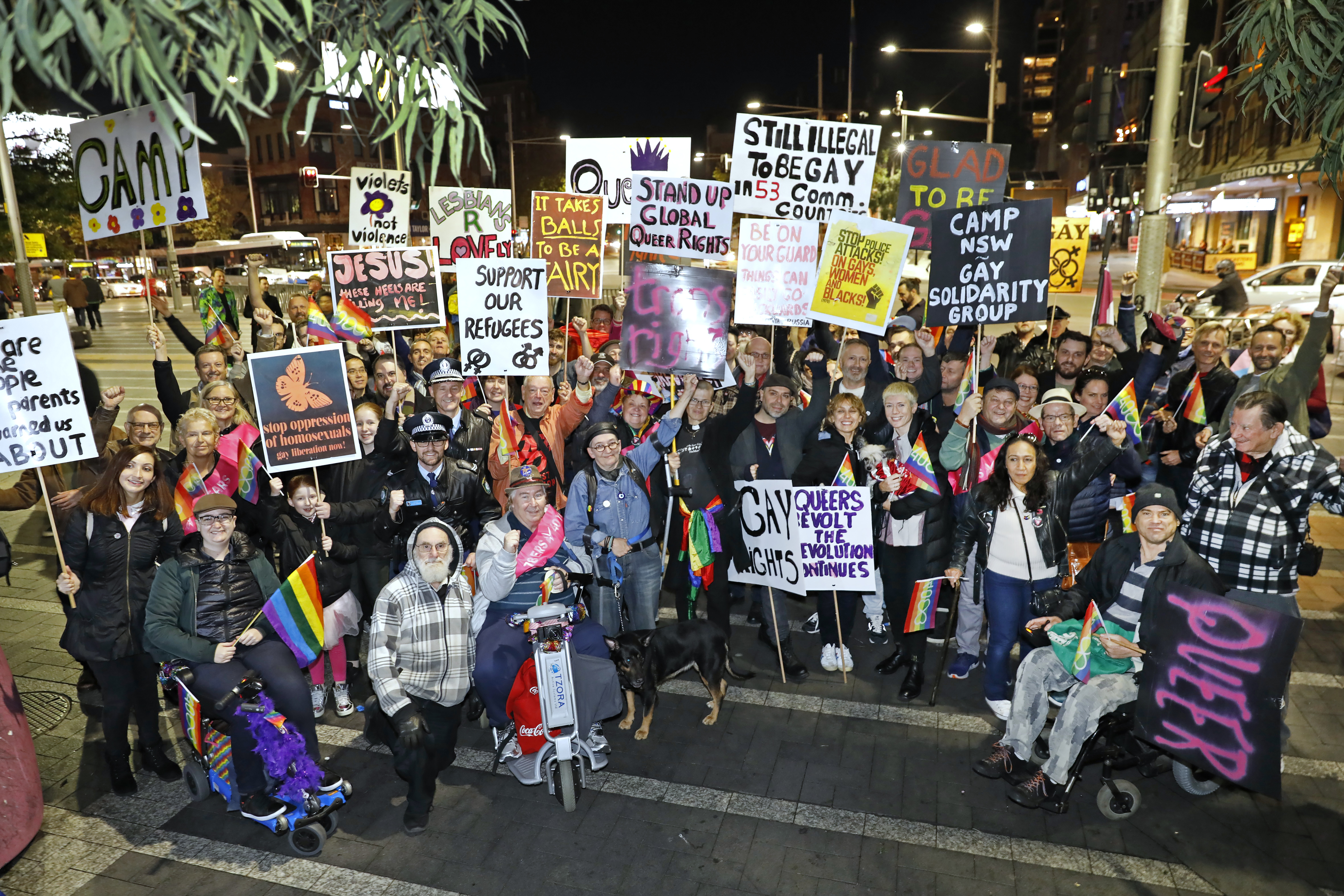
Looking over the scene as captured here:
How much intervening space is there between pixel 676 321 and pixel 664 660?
2815 mm

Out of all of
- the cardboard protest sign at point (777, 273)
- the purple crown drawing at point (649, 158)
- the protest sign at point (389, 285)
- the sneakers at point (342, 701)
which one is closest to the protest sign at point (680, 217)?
the cardboard protest sign at point (777, 273)

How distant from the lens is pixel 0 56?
2.72 meters

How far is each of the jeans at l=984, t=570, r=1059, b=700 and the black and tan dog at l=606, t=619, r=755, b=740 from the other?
1.86 meters

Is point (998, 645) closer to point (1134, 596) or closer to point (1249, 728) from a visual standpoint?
point (1134, 596)

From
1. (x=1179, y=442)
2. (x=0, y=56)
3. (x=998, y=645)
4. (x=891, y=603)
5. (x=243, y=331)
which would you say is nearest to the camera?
(x=0, y=56)

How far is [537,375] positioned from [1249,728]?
5736mm

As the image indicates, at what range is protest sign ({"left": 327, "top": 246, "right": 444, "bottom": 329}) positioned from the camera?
8477mm

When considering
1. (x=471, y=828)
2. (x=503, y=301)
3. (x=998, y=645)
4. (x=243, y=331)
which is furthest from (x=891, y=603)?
(x=243, y=331)

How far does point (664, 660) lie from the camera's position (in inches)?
230

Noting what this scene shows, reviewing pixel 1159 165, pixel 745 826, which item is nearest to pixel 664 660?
pixel 745 826

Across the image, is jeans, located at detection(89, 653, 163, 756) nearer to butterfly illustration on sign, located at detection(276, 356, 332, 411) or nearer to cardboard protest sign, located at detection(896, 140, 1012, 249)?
butterfly illustration on sign, located at detection(276, 356, 332, 411)

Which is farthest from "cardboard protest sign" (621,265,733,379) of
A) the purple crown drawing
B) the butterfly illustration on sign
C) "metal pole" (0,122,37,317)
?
"metal pole" (0,122,37,317)

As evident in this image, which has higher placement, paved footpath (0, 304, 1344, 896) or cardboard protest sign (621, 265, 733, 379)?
cardboard protest sign (621, 265, 733, 379)

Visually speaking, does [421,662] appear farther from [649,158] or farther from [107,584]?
[649,158]
